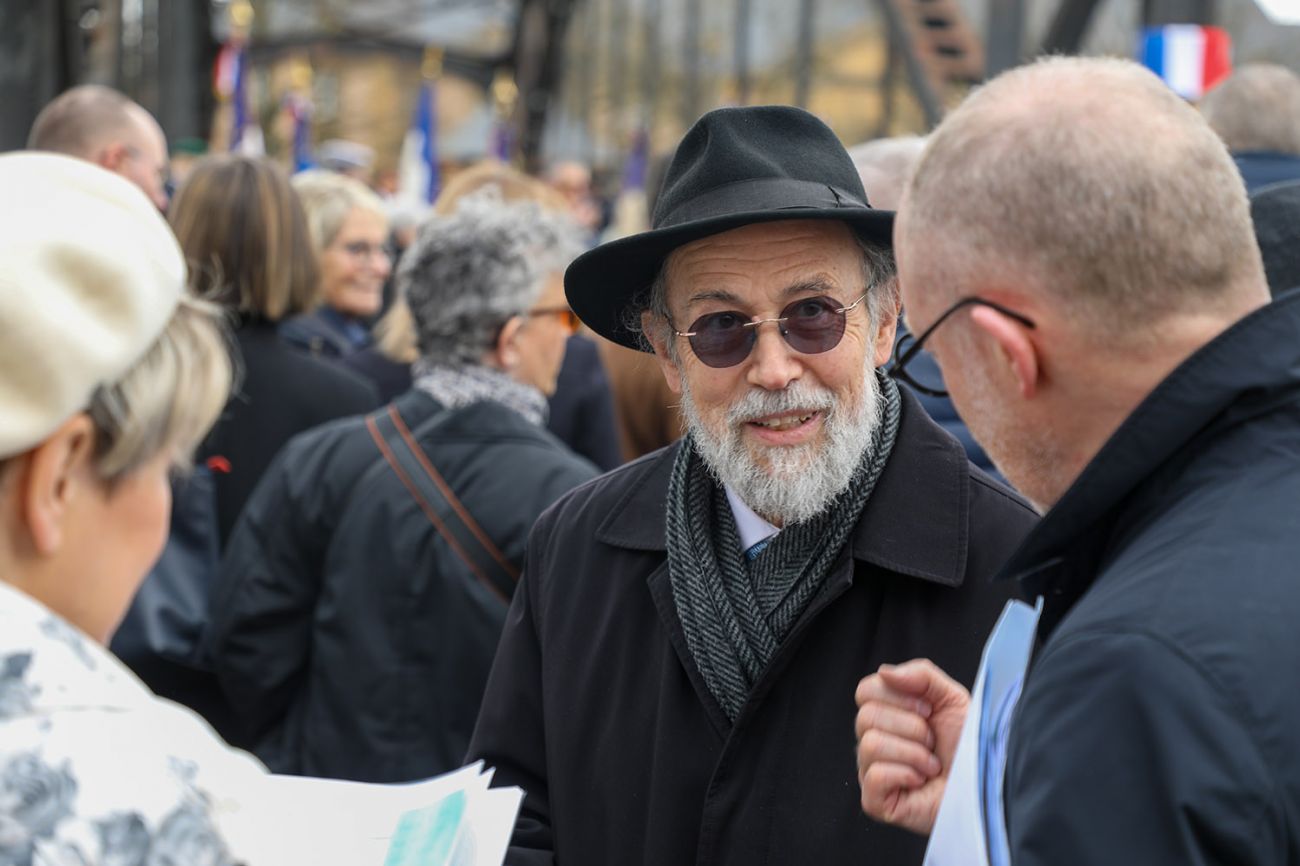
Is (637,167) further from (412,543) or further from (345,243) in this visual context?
(412,543)

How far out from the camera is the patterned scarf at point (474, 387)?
11.8ft

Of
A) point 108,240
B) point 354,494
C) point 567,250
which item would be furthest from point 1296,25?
point 108,240

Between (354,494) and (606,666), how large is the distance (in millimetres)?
1285

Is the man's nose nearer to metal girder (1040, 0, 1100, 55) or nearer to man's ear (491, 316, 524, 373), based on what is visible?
man's ear (491, 316, 524, 373)

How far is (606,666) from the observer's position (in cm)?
235

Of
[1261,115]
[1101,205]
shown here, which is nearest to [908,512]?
[1101,205]

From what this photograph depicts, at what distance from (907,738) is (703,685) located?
505mm

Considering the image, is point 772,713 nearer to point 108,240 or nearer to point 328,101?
point 108,240

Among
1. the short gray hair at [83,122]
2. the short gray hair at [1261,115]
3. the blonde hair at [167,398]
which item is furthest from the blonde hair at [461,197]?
the blonde hair at [167,398]

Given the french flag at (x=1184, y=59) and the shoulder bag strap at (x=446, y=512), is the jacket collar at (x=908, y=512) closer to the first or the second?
the shoulder bag strap at (x=446, y=512)

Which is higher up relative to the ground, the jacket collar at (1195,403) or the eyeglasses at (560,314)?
the jacket collar at (1195,403)

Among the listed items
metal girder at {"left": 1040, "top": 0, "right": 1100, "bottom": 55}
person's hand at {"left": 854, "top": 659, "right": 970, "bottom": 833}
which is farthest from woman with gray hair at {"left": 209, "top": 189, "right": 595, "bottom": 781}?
metal girder at {"left": 1040, "top": 0, "right": 1100, "bottom": 55}

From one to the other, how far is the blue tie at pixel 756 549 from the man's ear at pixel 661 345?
1.12 feet

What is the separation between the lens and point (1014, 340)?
5.14 feet
